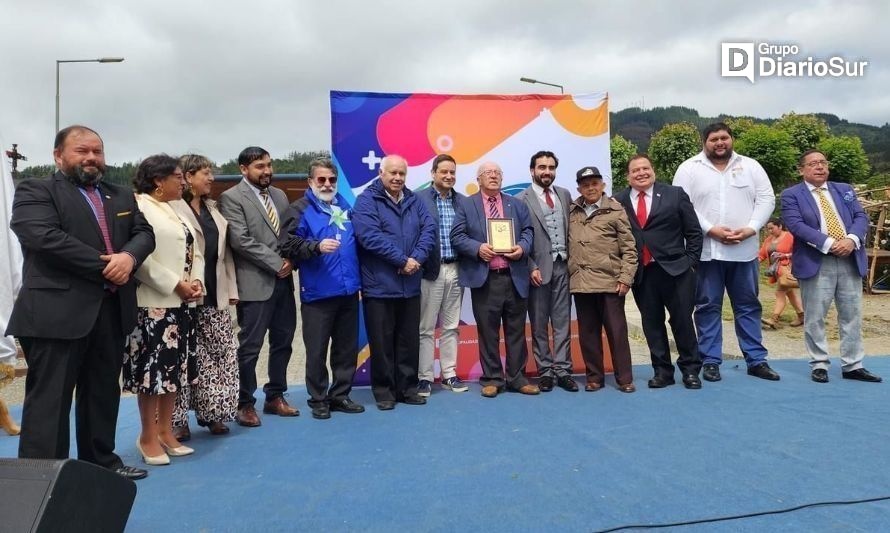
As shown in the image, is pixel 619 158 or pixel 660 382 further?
pixel 619 158

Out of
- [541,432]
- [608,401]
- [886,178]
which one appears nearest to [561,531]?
[541,432]

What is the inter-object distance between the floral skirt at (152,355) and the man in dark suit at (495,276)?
198 centimetres

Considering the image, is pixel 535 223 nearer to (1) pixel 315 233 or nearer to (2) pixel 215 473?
(1) pixel 315 233

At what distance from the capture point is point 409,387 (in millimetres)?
4098

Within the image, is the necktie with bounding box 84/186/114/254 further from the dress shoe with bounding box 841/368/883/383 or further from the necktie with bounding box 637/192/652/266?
the dress shoe with bounding box 841/368/883/383

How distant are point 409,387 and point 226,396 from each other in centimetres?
126

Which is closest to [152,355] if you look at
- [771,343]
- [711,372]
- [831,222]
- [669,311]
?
[669,311]

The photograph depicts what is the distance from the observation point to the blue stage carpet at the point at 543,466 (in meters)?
2.24

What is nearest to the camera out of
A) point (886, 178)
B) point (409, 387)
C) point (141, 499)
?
point (141, 499)

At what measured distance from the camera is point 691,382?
420 cm

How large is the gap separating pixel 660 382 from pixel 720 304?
2.72 ft

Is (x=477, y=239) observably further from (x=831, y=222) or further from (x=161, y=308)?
(x=831, y=222)

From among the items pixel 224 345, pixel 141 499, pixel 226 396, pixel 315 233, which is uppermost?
pixel 315 233

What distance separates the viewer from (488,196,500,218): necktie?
430 centimetres
